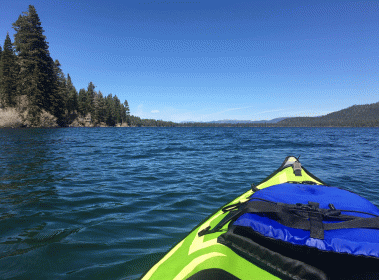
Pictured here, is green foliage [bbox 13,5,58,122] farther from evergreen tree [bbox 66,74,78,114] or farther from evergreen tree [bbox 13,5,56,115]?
evergreen tree [bbox 66,74,78,114]

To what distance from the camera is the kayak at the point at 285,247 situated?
1.37 meters

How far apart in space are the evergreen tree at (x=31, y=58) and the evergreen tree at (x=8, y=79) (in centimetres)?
149

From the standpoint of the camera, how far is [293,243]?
148 centimetres

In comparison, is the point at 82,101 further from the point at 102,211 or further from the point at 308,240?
the point at 308,240

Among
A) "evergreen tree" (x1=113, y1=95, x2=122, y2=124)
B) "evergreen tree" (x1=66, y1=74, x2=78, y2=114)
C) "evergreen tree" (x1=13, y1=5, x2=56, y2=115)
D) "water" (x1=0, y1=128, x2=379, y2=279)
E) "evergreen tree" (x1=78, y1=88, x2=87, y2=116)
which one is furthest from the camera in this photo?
"evergreen tree" (x1=113, y1=95, x2=122, y2=124)

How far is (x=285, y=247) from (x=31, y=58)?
2033 inches

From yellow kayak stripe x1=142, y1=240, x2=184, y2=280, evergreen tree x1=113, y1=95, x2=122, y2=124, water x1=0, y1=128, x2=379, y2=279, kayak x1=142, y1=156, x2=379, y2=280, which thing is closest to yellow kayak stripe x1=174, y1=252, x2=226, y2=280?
kayak x1=142, y1=156, x2=379, y2=280

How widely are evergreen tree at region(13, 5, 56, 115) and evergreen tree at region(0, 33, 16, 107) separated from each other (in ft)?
4.88

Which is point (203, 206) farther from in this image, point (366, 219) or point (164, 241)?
point (366, 219)

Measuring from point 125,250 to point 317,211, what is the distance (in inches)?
104

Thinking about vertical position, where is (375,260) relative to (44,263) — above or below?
above

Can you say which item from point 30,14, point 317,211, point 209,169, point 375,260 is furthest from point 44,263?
point 30,14

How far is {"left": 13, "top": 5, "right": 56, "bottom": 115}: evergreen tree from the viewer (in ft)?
123

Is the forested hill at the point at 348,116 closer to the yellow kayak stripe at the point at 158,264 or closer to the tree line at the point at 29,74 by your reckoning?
the tree line at the point at 29,74
